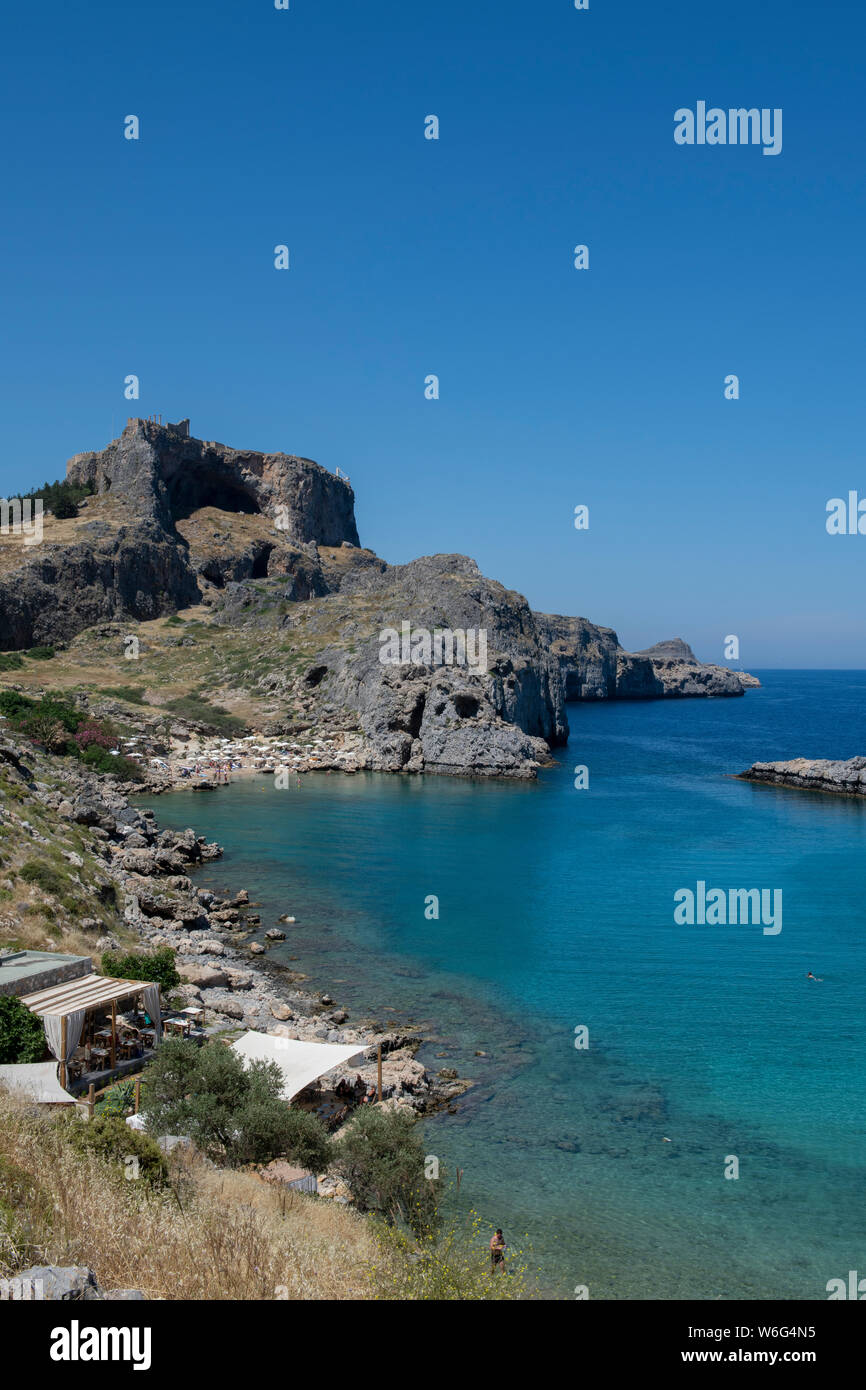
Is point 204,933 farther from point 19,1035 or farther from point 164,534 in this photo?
point 164,534

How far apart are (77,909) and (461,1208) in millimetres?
13151

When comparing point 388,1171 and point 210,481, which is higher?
point 210,481

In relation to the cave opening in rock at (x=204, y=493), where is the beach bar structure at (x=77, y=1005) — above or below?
below

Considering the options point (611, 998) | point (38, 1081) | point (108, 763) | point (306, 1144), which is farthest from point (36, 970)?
point (108, 763)

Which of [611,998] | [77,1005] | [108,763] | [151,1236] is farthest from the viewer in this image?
[108,763]

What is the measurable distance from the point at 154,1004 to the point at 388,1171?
678 cm

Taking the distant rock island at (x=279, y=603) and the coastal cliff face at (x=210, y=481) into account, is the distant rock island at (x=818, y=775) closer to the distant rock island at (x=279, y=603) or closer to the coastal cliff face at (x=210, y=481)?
the distant rock island at (x=279, y=603)

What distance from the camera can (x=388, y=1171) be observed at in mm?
15305

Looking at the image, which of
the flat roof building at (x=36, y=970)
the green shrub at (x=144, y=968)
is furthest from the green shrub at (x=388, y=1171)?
the green shrub at (x=144, y=968)

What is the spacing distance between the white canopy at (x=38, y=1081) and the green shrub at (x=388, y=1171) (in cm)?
486

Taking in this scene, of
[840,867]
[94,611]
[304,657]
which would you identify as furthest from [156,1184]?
[94,611]

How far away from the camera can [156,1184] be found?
36.5 feet

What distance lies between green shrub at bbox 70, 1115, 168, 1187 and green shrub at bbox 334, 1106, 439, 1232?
14.6ft

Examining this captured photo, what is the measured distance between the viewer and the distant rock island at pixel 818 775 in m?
71.0
